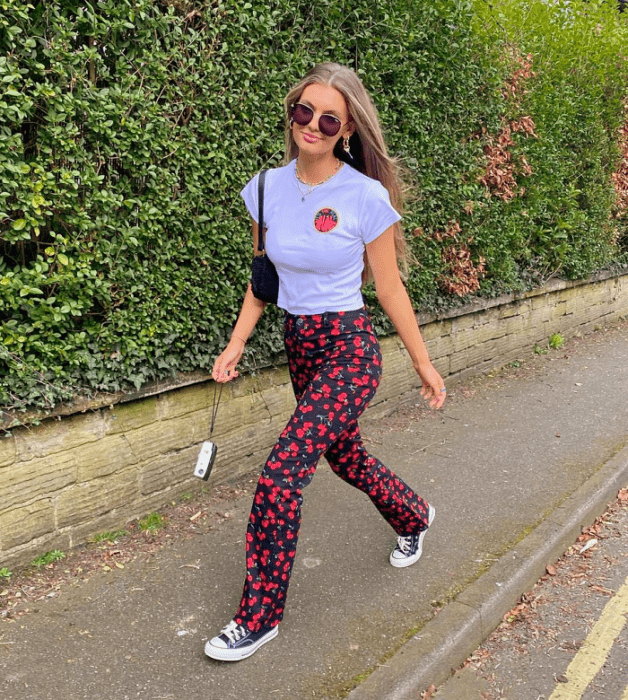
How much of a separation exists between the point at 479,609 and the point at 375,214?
178 centimetres

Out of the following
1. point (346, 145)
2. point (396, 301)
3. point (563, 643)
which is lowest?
point (563, 643)

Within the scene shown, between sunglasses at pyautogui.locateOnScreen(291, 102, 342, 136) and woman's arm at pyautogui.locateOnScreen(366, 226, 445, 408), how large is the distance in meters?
0.45

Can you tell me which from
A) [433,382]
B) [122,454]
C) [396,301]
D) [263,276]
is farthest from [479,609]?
[122,454]

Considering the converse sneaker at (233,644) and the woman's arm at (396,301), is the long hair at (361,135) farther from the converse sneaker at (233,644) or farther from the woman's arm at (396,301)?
the converse sneaker at (233,644)

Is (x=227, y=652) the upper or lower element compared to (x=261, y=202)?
lower

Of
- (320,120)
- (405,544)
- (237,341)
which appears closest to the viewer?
(320,120)

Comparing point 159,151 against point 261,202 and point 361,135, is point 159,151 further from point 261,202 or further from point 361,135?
point 361,135

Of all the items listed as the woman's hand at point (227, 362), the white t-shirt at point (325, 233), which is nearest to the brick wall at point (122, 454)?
→ the woman's hand at point (227, 362)

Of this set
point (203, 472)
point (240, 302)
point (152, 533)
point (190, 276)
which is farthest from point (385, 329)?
point (203, 472)

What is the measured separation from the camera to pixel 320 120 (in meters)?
2.88

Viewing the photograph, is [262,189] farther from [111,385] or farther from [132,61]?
[111,385]

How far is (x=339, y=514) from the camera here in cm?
434

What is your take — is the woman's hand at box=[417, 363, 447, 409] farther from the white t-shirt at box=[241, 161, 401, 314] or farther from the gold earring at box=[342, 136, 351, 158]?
the gold earring at box=[342, 136, 351, 158]

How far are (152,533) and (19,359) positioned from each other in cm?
125
